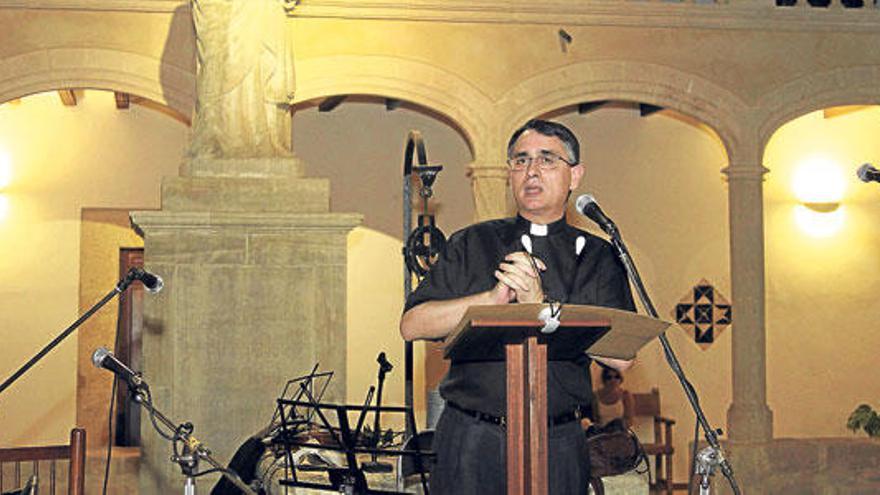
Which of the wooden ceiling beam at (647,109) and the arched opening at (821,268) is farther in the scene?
the arched opening at (821,268)

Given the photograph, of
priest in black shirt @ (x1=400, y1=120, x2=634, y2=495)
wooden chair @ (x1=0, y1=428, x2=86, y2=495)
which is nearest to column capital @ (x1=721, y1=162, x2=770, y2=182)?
wooden chair @ (x1=0, y1=428, x2=86, y2=495)

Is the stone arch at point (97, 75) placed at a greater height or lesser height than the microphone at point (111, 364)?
greater

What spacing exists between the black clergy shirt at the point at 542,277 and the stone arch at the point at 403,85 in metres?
8.16

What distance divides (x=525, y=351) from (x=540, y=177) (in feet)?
2.86

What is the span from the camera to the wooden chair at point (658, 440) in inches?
535

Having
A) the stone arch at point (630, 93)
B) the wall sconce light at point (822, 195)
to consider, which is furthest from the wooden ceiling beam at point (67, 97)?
the wall sconce light at point (822, 195)

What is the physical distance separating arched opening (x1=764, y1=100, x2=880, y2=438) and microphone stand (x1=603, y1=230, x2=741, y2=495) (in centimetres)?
1039

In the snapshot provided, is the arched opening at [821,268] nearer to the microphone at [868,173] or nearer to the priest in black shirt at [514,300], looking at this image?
the microphone at [868,173]

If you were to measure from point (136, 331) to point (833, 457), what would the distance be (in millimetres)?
7077

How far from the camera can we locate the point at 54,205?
569 inches

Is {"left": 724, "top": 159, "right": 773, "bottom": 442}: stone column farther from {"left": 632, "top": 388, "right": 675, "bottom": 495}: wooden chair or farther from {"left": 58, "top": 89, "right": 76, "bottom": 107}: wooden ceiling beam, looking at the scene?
{"left": 58, "top": 89, "right": 76, "bottom": 107}: wooden ceiling beam

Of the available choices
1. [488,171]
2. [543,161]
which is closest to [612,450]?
[543,161]

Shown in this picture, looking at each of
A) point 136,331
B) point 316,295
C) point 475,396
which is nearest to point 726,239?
point 136,331

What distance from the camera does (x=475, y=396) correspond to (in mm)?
4227
